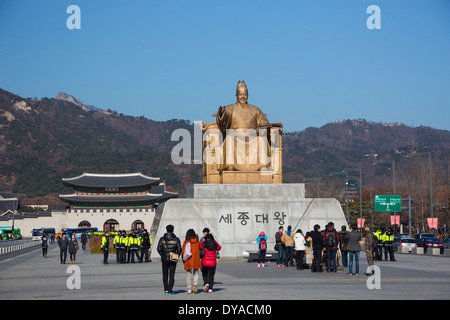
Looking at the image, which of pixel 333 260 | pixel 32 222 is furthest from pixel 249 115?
pixel 32 222

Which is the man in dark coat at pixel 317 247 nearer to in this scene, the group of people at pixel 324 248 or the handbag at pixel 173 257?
the group of people at pixel 324 248

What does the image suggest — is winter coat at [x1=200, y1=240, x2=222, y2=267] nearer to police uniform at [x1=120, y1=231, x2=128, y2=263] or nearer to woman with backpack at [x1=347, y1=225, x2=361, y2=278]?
woman with backpack at [x1=347, y1=225, x2=361, y2=278]

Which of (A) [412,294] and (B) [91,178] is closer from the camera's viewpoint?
(A) [412,294]

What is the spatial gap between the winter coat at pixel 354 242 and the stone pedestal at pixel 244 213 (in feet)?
25.2

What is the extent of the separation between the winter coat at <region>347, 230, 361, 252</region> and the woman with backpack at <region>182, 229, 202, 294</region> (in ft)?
18.7

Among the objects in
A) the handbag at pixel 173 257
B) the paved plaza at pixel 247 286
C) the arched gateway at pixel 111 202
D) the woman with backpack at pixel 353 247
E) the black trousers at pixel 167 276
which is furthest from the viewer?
the arched gateway at pixel 111 202

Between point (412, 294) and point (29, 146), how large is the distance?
181061mm

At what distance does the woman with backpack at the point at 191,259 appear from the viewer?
49.6 feet

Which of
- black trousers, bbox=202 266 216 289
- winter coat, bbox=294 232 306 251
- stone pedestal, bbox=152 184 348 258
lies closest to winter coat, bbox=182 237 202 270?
black trousers, bbox=202 266 216 289

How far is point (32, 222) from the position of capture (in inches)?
3716

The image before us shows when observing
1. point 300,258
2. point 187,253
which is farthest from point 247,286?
point 300,258

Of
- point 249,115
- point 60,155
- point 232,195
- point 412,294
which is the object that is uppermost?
point 60,155

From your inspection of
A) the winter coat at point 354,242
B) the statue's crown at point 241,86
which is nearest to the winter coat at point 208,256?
the winter coat at point 354,242
